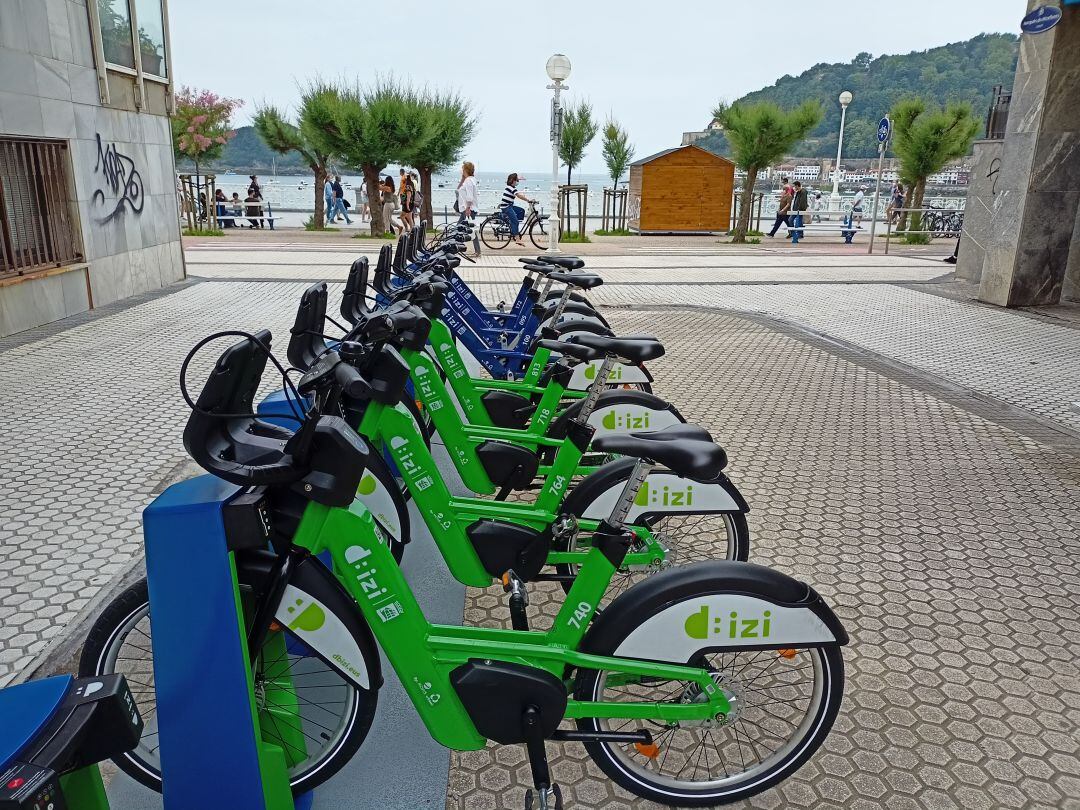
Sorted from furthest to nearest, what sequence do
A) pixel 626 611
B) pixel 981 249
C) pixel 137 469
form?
pixel 981 249 < pixel 137 469 < pixel 626 611

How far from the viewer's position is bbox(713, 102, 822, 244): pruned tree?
22.3 meters

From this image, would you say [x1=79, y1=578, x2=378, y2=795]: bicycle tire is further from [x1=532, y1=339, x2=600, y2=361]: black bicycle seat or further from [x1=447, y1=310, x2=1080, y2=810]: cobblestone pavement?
[x1=532, y1=339, x2=600, y2=361]: black bicycle seat

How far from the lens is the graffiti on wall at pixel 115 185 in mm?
9781

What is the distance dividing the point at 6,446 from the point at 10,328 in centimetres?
393

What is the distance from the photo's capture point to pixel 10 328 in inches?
316

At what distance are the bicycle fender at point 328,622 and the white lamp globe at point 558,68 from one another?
15.2 m

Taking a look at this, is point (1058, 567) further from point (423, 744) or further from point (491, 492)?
point (423, 744)

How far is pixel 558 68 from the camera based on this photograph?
15.5 metres

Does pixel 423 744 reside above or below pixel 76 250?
below

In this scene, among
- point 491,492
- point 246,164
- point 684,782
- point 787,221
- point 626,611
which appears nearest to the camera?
point 626,611

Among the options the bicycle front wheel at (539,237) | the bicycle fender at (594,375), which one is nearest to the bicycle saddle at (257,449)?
the bicycle fender at (594,375)

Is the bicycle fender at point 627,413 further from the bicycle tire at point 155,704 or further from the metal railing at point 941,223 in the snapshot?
the metal railing at point 941,223

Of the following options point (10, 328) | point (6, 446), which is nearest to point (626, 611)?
point (6, 446)

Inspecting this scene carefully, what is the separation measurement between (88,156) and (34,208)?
3.46 ft
